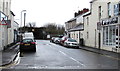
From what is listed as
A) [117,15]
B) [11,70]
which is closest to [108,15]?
[117,15]

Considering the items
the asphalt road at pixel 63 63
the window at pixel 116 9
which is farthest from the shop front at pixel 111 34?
the asphalt road at pixel 63 63

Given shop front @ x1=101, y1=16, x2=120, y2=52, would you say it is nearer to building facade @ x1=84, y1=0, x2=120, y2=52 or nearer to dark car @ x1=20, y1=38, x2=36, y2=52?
building facade @ x1=84, y1=0, x2=120, y2=52

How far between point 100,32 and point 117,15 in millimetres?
5502

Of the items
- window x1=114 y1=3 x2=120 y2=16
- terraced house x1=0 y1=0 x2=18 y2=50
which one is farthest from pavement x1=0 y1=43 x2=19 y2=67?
window x1=114 y1=3 x2=120 y2=16

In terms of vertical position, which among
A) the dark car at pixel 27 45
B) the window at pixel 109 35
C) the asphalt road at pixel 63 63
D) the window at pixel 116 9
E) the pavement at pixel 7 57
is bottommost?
the asphalt road at pixel 63 63

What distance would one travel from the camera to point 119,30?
19000mm

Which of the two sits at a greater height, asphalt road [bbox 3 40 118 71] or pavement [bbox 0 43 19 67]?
pavement [bbox 0 43 19 67]

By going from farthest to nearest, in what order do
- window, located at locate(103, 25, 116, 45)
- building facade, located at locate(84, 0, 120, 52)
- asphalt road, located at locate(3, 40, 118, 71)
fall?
window, located at locate(103, 25, 116, 45) → building facade, located at locate(84, 0, 120, 52) → asphalt road, located at locate(3, 40, 118, 71)

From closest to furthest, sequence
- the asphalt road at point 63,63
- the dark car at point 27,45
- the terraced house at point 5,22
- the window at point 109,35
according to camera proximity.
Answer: the asphalt road at point 63,63 < the terraced house at point 5,22 < the dark car at point 27,45 < the window at point 109,35

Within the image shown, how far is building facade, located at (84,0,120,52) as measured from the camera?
20031 mm

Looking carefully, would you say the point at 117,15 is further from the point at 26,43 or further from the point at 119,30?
the point at 26,43

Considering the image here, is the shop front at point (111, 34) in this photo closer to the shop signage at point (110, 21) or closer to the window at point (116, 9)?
the shop signage at point (110, 21)

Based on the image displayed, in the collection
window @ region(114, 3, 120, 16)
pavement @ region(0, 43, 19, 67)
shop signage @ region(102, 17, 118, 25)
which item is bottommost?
pavement @ region(0, 43, 19, 67)

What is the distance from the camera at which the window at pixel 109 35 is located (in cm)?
2092
